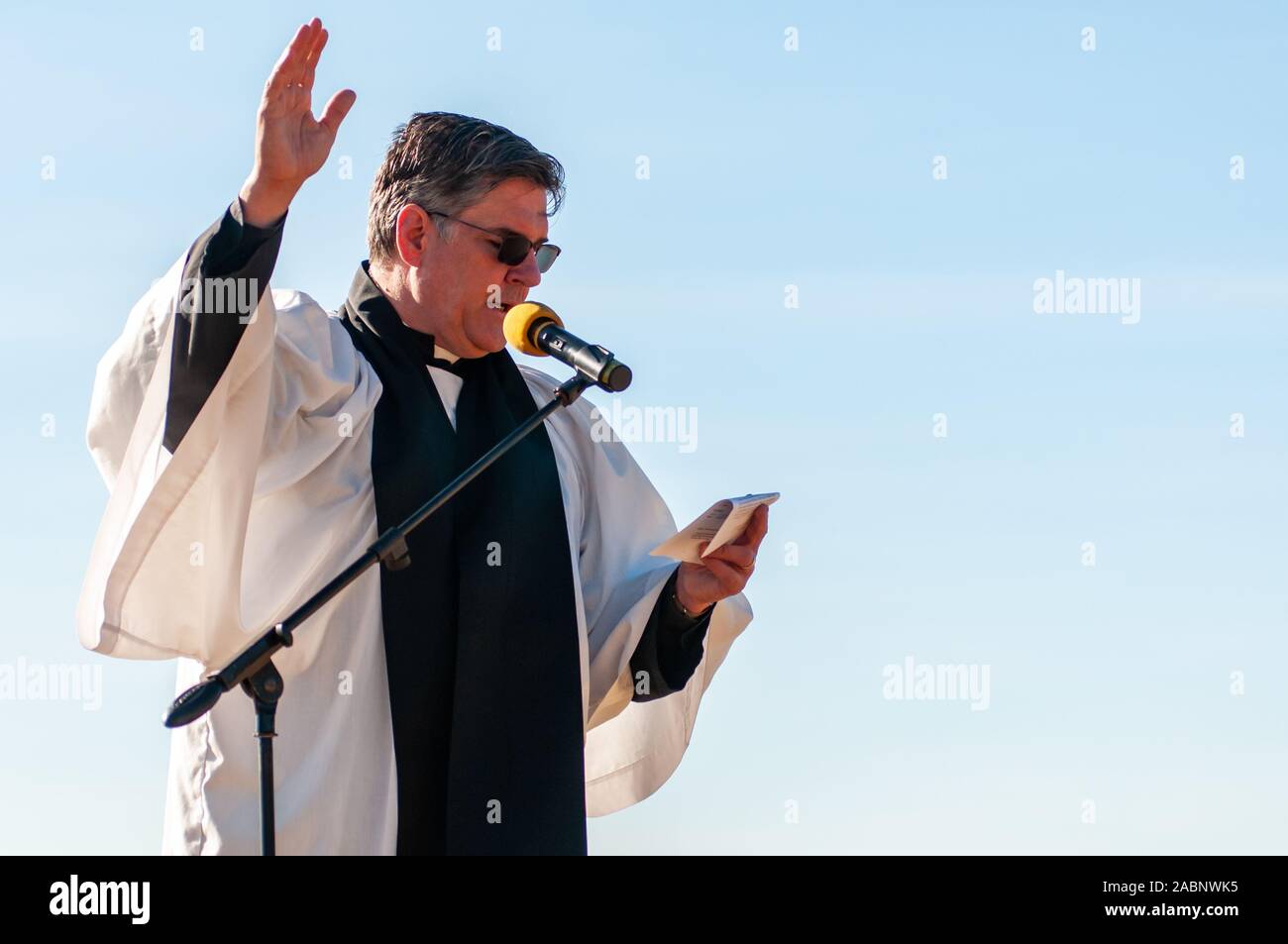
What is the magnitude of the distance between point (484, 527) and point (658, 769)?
1.10m

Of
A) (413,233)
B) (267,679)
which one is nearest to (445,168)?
(413,233)

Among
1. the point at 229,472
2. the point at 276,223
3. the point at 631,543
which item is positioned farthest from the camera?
the point at 631,543

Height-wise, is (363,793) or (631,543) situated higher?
(631,543)

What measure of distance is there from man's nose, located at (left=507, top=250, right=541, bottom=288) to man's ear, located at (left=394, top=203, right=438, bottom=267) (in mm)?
267

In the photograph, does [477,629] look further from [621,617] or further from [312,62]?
[312,62]

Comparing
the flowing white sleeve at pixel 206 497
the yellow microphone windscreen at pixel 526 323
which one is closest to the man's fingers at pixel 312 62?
the flowing white sleeve at pixel 206 497

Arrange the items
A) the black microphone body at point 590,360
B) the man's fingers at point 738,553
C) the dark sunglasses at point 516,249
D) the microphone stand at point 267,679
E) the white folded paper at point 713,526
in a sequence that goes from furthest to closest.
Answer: the dark sunglasses at point 516,249 < the man's fingers at point 738,553 < the white folded paper at point 713,526 < the black microphone body at point 590,360 < the microphone stand at point 267,679

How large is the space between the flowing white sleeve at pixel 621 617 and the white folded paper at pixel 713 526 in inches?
21.0

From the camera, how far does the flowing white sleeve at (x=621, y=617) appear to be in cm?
559

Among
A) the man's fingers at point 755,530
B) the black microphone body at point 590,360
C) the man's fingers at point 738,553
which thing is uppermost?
the black microphone body at point 590,360

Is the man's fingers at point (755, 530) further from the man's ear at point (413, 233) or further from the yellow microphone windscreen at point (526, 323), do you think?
the man's ear at point (413, 233)
